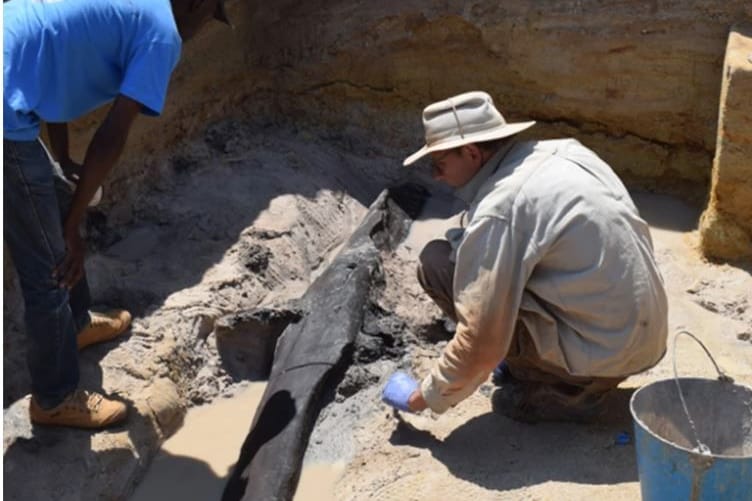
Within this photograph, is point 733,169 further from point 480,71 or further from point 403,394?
point 403,394

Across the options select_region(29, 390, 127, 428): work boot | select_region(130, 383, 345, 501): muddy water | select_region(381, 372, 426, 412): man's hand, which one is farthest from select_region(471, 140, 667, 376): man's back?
select_region(29, 390, 127, 428): work boot

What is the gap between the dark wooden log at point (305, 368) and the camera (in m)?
4.29

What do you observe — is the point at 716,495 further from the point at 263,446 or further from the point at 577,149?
the point at 263,446

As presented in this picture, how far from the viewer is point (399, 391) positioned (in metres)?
4.32

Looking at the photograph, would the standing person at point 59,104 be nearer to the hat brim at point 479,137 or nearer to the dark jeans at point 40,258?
the dark jeans at point 40,258

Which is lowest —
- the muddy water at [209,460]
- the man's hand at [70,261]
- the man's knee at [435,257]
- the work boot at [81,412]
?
the muddy water at [209,460]

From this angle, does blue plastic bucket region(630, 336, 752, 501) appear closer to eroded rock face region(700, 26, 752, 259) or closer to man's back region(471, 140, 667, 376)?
man's back region(471, 140, 667, 376)

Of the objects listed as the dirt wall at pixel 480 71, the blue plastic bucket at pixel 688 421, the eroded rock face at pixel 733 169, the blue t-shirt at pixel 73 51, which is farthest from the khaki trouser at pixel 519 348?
the dirt wall at pixel 480 71

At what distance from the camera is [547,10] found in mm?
6660

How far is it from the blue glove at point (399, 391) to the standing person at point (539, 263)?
8cm

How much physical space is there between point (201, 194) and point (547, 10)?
7.48ft

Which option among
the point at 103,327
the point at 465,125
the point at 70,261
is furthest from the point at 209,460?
the point at 465,125

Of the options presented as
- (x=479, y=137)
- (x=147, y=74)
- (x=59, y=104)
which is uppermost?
(x=147, y=74)

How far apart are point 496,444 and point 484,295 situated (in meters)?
0.74
